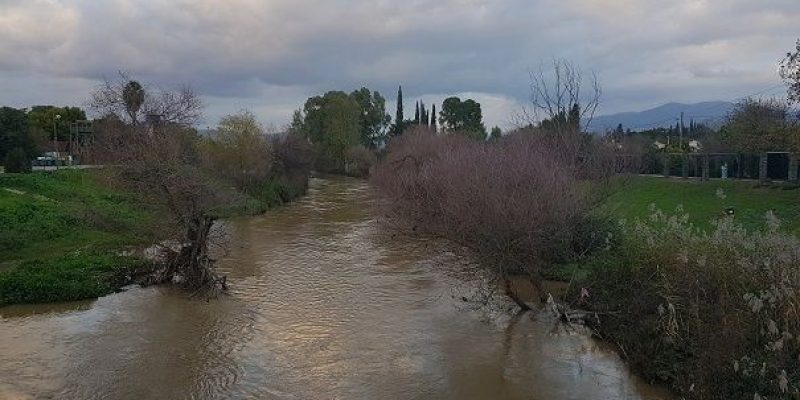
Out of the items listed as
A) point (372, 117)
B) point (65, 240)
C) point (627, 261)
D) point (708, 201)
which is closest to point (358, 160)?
point (372, 117)

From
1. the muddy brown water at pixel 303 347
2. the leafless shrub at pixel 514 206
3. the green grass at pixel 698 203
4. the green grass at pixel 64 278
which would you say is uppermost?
the leafless shrub at pixel 514 206

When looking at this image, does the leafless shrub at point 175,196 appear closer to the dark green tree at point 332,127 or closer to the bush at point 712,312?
the bush at point 712,312

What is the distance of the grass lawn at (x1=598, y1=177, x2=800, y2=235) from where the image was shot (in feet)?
71.2

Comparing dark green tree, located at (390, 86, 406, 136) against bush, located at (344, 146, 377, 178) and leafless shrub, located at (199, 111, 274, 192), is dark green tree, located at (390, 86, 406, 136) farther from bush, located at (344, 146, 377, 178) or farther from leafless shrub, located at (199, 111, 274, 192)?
leafless shrub, located at (199, 111, 274, 192)

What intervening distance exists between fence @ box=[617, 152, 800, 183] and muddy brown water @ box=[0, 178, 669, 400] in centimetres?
965

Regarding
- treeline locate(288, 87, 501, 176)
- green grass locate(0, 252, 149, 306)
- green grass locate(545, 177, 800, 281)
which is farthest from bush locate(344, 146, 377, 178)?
green grass locate(0, 252, 149, 306)

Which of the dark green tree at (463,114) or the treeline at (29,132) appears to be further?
the dark green tree at (463,114)

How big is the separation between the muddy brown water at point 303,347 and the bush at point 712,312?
0.70 m

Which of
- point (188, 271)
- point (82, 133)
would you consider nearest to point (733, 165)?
point (188, 271)

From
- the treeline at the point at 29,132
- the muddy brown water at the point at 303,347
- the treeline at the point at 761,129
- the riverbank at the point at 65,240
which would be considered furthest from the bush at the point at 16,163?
the treeline at the point at 761,129

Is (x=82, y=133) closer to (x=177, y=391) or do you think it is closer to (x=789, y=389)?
(x=177, y=391)

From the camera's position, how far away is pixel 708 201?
2684 centimetres

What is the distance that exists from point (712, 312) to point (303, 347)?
7605mm

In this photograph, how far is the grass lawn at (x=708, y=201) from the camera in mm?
21703
